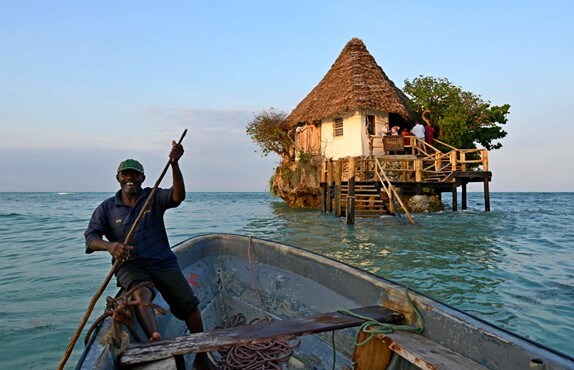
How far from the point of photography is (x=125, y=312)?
251cm

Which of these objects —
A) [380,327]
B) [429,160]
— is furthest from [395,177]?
[380,327]

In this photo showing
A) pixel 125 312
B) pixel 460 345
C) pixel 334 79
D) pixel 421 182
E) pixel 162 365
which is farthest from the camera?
pixel 334 79

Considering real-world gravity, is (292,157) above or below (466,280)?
above

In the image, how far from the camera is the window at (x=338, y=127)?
21.4m

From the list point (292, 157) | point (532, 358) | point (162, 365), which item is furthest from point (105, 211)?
point (292, 157)

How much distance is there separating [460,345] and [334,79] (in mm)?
21103

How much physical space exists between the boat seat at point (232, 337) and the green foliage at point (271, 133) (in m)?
23.0

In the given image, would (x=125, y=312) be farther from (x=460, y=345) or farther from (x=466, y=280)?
(x=466, y=280)

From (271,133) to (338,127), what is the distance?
5583mm

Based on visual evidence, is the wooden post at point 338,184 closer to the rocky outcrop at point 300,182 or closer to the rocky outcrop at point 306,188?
the rocky outcrop at point 306,188

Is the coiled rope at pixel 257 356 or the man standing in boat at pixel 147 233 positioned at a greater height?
the man standing in boat at pixel 147 233

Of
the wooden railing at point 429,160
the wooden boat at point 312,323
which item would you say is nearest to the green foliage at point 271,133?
the wooden railing at point 429,160

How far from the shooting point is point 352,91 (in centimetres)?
1981

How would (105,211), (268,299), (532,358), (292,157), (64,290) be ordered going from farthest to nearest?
(292,157) < (64,290) < (268,299) < (105,211) < (532,358)
